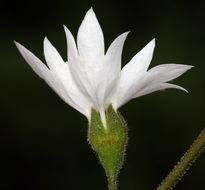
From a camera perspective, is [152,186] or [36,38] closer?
[152,186]

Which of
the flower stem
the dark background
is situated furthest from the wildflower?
the dark background

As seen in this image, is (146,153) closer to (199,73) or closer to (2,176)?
(199,73)

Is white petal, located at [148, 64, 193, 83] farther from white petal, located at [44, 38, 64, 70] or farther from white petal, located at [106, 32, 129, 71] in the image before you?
white petal, located at [44, 38, 64, 70]

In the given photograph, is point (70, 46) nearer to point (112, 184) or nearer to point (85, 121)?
point (112, 184)

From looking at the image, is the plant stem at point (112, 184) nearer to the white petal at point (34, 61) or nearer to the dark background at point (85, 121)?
the white petal at point (34, 61)

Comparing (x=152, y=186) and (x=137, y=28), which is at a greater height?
(x=137, y=28)

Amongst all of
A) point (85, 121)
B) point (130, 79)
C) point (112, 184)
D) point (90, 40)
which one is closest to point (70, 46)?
point (90, 40)

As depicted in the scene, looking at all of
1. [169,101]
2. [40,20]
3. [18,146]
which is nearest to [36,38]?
[40,20]
